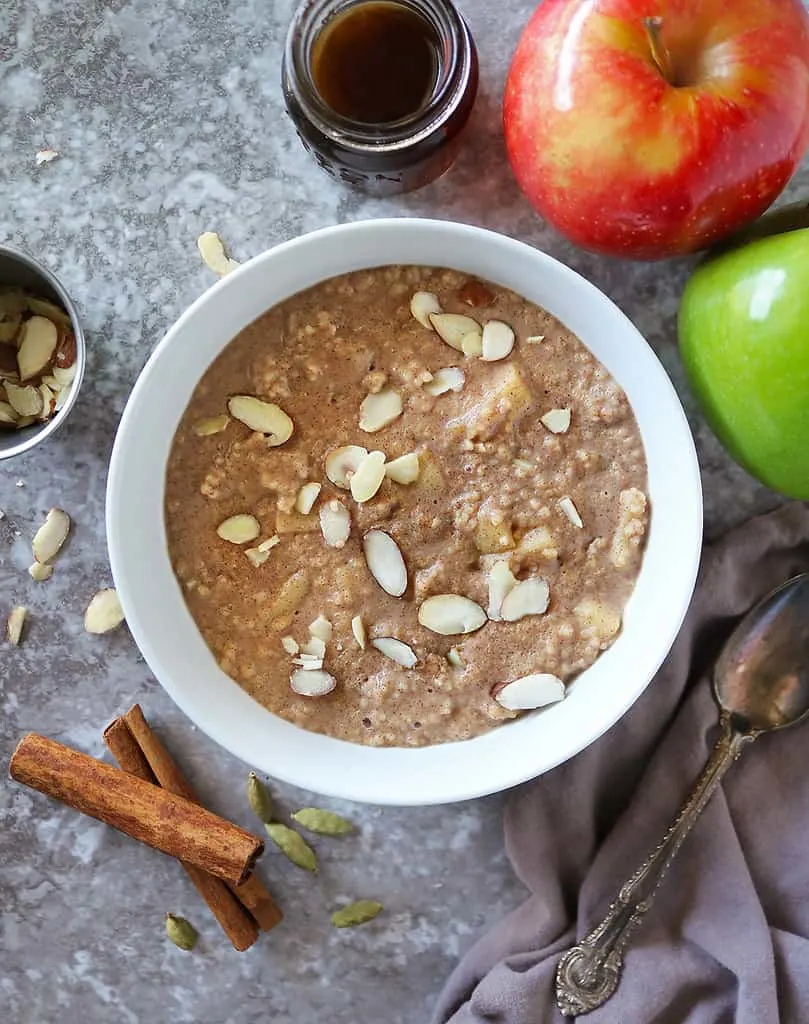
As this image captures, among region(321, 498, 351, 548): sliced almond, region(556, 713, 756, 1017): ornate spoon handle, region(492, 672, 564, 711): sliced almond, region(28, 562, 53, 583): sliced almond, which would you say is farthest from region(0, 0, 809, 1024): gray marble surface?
region(321, 498, 351, 548): sliced almond

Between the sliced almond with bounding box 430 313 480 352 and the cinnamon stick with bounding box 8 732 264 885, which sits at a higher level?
the sliced almond with bounding box 430 313 480 352

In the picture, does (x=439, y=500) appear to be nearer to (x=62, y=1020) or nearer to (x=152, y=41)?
(x=152, y=41)

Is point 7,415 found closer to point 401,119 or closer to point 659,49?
point 401,119

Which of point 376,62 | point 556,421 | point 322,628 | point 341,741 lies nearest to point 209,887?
point 341,741

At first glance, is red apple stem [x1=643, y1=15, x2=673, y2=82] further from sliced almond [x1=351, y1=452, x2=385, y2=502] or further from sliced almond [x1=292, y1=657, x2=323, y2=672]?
sliced almond [x1=292, y1=657, x2=323, y2=672]

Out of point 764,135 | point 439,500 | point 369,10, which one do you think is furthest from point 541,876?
point 369,10

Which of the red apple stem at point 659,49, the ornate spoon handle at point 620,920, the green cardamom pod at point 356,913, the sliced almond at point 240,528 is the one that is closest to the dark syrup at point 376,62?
the red apple stem at point 659,49
